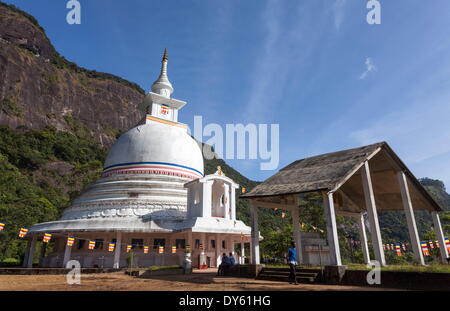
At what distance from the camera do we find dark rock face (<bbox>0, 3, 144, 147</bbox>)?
78812 millimetres

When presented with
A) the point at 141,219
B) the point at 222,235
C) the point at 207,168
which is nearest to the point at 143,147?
the point at 141,219

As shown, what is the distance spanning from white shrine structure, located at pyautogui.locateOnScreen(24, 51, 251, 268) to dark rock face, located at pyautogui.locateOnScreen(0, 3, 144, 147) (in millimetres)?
Answer: 64770

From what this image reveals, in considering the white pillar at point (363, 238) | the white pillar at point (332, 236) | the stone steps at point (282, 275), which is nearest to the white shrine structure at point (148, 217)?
the stone steps at point (282, 275)

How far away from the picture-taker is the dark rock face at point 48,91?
259ft

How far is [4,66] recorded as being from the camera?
7862 cm

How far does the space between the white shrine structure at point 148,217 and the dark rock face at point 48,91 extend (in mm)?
64770

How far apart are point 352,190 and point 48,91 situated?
97978 mm

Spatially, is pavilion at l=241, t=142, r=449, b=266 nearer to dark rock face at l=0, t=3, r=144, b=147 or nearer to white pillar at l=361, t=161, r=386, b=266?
white pillar at l=361, t=161, r=386, b=266

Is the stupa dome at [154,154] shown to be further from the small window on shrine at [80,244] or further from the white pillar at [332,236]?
the white pillar at [332,236]

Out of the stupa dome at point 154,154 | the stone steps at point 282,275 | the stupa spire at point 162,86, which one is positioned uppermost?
the stupa spire at point 162,86

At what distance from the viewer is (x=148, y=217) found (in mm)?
21781

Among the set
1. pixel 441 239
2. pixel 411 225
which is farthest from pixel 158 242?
pixel 441 239

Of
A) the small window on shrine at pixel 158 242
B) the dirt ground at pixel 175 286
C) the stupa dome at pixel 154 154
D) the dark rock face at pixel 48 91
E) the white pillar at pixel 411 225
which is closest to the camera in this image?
→ the dirt ground at pixel 175 286
